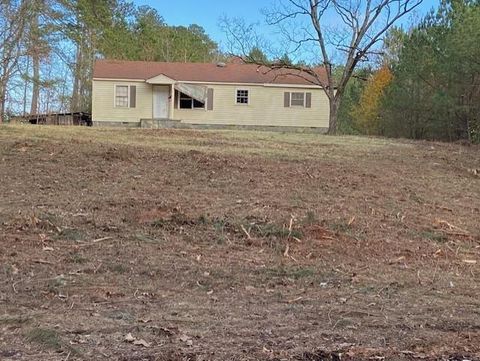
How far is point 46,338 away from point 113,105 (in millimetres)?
24807

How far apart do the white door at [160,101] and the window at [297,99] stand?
588 centimetres

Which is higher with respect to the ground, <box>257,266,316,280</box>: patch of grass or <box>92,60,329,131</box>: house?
<box>92,60,329,131</box>: house

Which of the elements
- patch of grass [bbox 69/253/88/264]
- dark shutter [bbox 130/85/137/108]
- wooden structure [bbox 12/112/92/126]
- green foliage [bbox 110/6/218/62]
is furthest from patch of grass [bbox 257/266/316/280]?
green foliage [bbox 110/6/218/62]

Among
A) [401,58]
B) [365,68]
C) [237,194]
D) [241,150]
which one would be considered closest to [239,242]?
[237,194]

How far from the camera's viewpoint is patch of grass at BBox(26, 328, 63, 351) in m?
3.18

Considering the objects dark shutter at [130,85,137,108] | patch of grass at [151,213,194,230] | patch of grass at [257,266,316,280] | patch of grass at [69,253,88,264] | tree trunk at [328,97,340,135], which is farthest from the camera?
dark shutter at [130,85,137,108]

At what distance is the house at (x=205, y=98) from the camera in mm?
27109

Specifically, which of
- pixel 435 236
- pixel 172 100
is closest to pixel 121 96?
pixel 172 100

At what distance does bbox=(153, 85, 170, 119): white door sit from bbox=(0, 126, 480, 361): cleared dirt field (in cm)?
1625

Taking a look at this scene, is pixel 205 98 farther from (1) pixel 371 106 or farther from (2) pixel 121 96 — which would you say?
(1) pixel 371 106

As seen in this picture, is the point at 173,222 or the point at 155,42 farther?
the point at 155,42

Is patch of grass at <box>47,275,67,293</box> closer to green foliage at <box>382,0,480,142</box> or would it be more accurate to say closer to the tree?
green foliage at <box>382,0,480,142</box>

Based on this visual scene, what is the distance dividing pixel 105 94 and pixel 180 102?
11.4 ft

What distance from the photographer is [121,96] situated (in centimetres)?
2723
